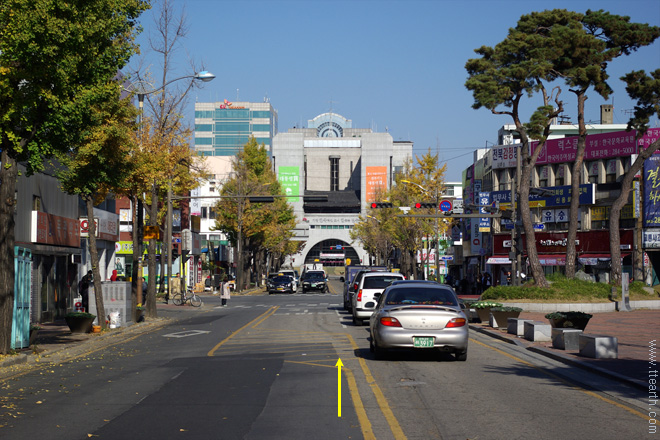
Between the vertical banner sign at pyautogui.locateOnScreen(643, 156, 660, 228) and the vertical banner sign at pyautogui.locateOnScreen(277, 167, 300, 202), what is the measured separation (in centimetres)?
10087

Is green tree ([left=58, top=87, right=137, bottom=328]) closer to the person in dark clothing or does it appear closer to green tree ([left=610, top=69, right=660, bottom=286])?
the person in dark clothing

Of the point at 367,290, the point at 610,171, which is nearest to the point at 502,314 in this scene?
the point at 367,290

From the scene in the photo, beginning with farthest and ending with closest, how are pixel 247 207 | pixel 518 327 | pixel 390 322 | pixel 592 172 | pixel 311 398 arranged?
1. pixel 247 207
2. pixel 592 172
3. pixel 518 327
4. pixel 390 322
5. pixel 311 398

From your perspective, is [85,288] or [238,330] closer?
[238,330]

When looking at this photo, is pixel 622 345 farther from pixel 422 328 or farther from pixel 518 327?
pixel 422 328

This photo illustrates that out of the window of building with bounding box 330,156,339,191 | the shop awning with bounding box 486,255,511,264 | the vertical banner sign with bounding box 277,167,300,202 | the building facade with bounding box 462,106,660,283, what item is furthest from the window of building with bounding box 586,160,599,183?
the window of building with bounding box 330,156,339,191

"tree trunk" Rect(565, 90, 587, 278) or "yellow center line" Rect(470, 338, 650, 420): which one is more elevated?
"tree trunk" Rect(565, 90, 587, 278)

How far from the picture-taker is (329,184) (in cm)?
18612

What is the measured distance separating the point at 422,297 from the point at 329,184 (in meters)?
170

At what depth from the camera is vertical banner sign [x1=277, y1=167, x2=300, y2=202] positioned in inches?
6040

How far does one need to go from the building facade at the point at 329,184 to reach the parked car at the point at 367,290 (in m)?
122

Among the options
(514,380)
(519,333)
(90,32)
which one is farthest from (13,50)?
(519,333)

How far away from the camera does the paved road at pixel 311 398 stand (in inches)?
358

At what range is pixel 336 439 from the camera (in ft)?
28.0
